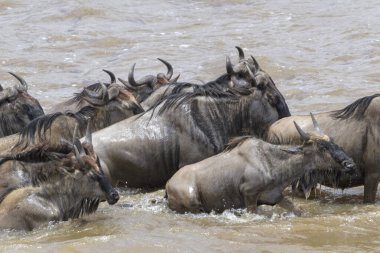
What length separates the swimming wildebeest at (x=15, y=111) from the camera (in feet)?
39.5

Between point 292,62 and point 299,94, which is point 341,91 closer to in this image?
point 299,94

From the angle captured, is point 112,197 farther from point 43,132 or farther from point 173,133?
point 173,133

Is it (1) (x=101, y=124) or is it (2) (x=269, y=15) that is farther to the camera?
(2) (x=269, y=15)

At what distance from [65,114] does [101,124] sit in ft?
2.29

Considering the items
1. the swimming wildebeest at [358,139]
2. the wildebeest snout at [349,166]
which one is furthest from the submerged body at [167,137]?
the wildebeest snout at [349,166]

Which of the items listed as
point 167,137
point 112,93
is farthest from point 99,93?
point 167,137

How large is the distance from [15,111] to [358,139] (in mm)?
4175

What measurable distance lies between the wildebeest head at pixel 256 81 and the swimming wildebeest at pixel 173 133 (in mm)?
168

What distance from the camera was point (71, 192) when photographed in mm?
8992

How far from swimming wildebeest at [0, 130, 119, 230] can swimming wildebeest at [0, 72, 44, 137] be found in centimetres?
316

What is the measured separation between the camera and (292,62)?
18.2m

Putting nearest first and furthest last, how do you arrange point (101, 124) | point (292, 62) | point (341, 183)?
point (341, 183) → point (101, 124) → point (292, 62)

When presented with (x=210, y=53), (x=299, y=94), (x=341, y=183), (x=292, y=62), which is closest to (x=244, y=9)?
(x=210, y=53)

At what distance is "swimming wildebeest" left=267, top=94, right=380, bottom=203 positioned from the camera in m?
9.97
